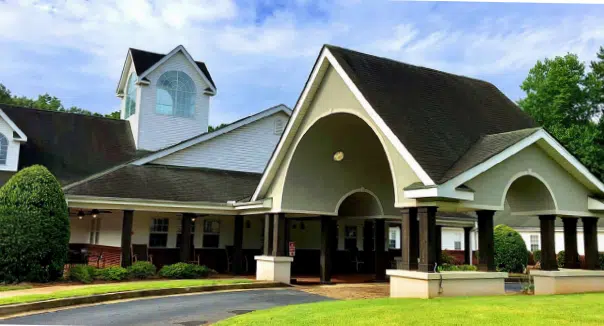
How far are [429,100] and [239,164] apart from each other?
11.9 meters

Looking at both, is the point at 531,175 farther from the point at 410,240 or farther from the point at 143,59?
the point at 143,59

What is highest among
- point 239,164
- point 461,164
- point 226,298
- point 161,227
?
point 239,164

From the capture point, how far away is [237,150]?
25062 mm

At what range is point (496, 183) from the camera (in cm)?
1296

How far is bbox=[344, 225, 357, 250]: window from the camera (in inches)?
978

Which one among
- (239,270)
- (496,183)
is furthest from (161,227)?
(496,183)

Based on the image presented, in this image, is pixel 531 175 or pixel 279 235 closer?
pixel 531 175

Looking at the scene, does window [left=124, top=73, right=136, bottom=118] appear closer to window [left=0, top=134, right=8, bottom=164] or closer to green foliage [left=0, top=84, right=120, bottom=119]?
window [left=0, top=134, right=8, bottom=164]

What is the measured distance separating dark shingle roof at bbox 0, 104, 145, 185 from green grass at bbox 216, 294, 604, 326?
1527 centimetres

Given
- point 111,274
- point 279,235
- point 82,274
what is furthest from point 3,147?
point 279,235

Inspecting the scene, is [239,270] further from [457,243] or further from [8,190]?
[457,243]

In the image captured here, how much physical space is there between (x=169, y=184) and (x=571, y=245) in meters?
13.9

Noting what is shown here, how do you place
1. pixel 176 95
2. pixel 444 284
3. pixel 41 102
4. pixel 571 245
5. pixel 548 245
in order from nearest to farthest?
1. pixel 444 284
2. pixel 548 245
3. pixel 571 245
4. pixel 176 95
5. pixel 41 102

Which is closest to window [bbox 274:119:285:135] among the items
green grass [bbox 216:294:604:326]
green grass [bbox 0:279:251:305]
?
green grass [bbox 0:279:251:305]
